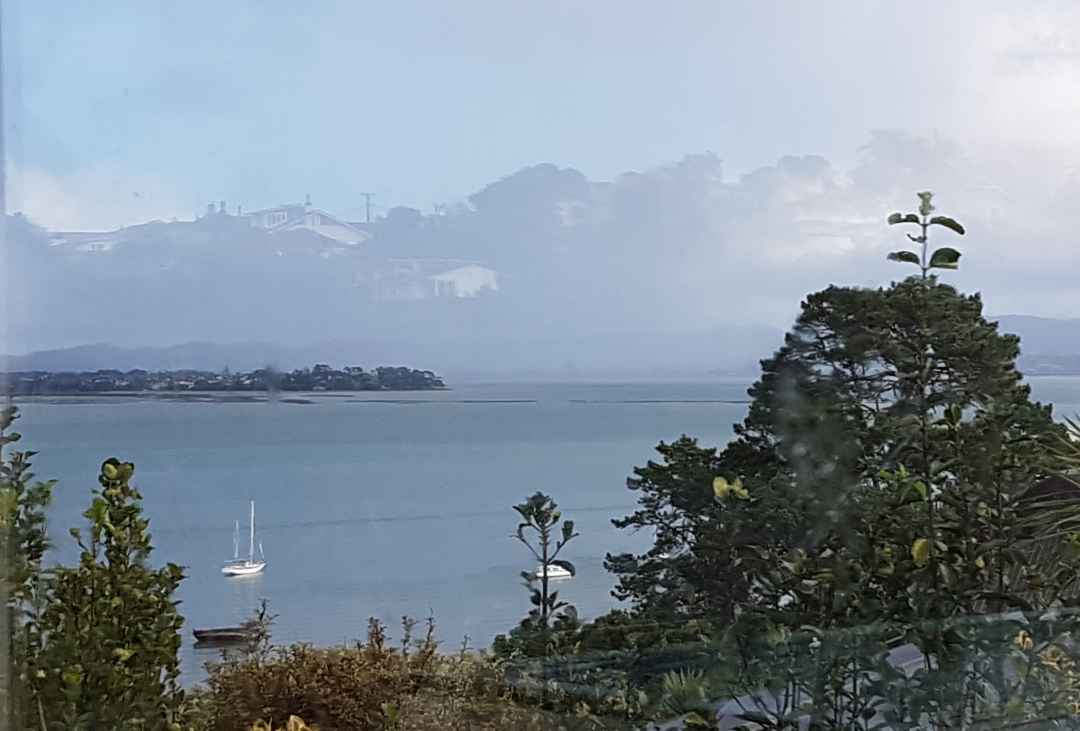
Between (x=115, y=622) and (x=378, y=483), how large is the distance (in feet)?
1.13

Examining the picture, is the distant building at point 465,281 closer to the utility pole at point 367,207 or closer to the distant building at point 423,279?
the distant building at point 423,279

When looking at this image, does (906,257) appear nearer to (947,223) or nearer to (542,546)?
(947,223)

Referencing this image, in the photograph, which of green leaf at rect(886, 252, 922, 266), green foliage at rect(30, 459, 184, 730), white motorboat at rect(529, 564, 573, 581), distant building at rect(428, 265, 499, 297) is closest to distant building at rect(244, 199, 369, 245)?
distant building at rect(428, 265, 499, 297)

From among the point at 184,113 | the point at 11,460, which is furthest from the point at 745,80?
the point at 11,460

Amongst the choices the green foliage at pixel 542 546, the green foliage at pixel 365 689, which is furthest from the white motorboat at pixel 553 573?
the green foliage at pixel 365 689

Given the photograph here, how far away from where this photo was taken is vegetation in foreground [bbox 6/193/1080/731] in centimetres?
158

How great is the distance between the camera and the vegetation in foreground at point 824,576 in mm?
1577

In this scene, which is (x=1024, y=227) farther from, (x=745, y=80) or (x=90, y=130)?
(x=90, y=130)

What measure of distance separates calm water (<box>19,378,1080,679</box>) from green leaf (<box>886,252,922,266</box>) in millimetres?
275

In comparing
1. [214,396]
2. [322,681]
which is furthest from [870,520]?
[214,396]

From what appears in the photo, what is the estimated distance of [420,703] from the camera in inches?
62.7

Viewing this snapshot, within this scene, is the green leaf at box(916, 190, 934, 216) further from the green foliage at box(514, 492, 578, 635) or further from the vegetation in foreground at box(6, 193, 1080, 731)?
the green foliage at box(514, 492, 578, 635)

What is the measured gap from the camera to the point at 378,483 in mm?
1558

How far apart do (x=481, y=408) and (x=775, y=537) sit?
411 mm
